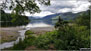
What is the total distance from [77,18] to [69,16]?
0.55ft

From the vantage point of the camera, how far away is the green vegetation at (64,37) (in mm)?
2641

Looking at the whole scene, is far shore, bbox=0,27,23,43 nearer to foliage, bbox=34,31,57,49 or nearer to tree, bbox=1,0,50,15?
tree, bbox=1,0,50,15

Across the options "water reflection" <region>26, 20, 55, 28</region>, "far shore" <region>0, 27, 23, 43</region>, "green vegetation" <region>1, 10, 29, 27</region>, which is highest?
"green vegetation" <region>1, 10, 29, 27</region>

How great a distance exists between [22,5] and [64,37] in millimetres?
1075

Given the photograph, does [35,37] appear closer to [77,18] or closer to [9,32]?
[9,32]

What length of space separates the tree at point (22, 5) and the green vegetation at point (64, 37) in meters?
0.44

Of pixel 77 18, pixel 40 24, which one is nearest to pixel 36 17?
pixel 40 24

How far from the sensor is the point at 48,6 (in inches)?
105

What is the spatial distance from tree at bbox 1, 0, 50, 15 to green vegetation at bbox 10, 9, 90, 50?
0.44m

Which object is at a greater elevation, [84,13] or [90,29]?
[84,13]

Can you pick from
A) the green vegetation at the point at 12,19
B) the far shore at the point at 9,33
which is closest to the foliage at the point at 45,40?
the far shore at the point at 9,33

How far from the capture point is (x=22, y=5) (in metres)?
2.62

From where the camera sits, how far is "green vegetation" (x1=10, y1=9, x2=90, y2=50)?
264 centimetres

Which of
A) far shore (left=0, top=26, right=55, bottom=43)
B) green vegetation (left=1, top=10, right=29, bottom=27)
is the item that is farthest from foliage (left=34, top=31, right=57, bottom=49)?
green vegetation (left=1, top=10, right=29, bottom=27)
